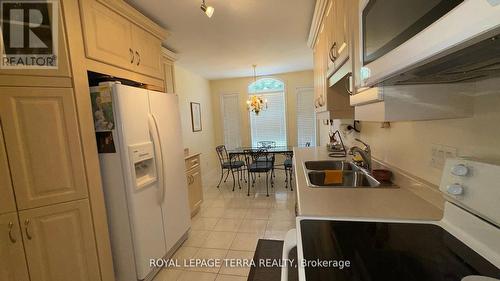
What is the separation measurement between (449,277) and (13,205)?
6.77ft

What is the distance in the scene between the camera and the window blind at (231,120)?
5.85m

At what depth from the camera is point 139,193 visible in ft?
5.79

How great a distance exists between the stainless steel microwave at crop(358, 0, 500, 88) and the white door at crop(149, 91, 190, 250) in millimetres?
1790

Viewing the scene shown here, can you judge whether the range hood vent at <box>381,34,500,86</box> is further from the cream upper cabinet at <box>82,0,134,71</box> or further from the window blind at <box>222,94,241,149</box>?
the window blind at <box>222,94,241,149</box>

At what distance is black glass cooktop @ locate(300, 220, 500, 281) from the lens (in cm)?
63

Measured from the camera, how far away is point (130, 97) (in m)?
1.72

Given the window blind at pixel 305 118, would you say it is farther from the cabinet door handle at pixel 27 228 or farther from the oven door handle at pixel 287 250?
the cabinet door handle at pixel 27 228

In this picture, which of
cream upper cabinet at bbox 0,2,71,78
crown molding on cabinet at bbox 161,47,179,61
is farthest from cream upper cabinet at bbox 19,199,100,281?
crown molding on cabinet at bbox 161,47,179,61

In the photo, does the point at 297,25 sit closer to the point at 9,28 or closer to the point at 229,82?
the point at 9,28

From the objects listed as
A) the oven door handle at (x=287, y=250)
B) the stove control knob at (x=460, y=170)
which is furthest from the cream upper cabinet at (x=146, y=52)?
the stove control knob at (x=460, y=170)

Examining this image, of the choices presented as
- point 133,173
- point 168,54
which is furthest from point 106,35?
point 168,54

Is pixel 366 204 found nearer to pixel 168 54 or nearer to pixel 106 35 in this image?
pixel 106 35

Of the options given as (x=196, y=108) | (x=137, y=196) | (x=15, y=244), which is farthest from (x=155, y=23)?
(x=196, y=108)

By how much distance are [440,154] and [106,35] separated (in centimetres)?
231
